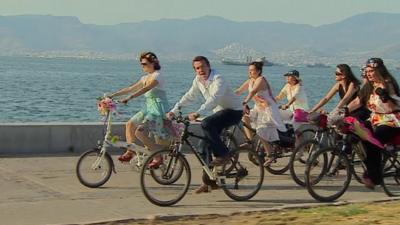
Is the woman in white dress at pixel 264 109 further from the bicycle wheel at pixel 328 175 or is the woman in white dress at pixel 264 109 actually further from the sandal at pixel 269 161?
the bicycle wheel at pixel 328 175

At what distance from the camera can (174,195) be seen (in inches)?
357

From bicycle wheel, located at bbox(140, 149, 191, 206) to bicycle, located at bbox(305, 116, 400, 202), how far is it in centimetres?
145

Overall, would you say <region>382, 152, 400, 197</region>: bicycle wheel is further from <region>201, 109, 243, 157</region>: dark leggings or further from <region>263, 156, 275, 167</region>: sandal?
<region>201, 109, 243, 157</region>: dark leggings

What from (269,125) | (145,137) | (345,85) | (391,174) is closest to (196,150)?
(145,137)

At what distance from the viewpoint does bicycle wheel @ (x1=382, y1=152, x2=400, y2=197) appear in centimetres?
960

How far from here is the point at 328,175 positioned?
9656mm

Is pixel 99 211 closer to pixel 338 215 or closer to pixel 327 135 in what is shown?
pixel 338 215

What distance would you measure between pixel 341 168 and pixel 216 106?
67.8 inches

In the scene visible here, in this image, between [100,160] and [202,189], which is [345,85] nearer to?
[202,189]

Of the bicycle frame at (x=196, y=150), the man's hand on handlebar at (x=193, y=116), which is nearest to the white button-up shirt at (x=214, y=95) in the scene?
the man's hand on handlebar at (x=193, y=116)

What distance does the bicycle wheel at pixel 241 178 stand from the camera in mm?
9281

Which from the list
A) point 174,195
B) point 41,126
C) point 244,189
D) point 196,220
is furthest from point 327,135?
point 41,126

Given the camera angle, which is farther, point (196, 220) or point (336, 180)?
point (336, 180)

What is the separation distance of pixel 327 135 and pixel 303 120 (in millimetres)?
867
